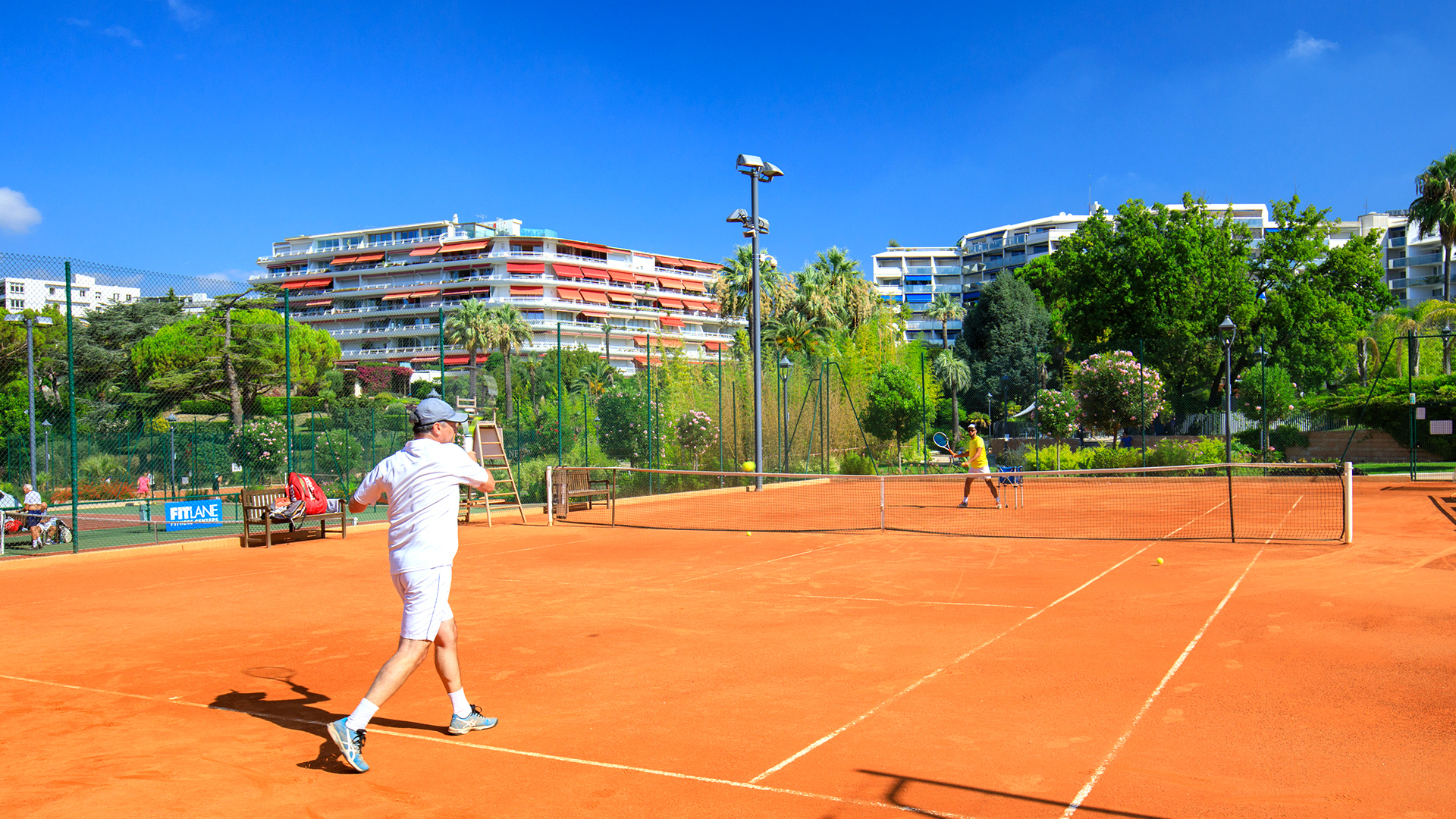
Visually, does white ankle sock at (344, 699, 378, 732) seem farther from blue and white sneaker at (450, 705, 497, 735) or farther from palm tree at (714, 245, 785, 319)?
palm tree at (714, 245, 785, 319)

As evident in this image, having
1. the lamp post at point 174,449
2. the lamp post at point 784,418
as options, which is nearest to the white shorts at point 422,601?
the lamp post at point 174,449

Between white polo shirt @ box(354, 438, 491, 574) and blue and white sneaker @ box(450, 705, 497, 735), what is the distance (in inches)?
31.8

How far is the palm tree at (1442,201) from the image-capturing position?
1833 inches

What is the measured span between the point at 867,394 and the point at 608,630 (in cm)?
3264

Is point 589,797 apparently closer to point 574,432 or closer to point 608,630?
point 608,630

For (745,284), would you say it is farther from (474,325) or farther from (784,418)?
(474,325)

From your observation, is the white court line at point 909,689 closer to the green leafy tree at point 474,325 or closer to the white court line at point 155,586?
the white court line at point 155,586

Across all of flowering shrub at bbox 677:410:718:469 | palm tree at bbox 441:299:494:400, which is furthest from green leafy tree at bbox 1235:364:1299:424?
palm tree at bbox 441:299:494:400

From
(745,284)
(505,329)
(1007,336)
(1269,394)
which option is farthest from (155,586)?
(1007,336)

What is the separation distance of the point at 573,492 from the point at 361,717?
13777 millimetres

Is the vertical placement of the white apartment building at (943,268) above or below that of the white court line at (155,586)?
above

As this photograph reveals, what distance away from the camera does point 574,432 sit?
2377cm

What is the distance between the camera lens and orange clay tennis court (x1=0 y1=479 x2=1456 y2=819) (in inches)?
158

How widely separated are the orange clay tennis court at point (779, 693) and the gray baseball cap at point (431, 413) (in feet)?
5.31
